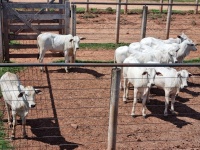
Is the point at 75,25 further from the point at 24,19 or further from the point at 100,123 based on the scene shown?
the point at 100,123

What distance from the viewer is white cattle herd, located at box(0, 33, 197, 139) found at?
8312 millimetres

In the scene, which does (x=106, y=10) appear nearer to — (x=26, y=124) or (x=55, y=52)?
(x=55, y=52)

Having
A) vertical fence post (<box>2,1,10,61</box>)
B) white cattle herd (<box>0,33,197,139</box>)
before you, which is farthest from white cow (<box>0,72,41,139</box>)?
vertical fence post (<box>2,1,10,61</box>)

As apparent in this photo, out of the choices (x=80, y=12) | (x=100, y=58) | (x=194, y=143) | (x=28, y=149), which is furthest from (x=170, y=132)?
(x=80, y=12)

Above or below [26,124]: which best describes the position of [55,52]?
above

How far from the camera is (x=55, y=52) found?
13.8 meters

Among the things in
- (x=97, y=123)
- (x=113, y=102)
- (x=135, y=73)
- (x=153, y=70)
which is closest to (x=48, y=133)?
(x=97, y=123)

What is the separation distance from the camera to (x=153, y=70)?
9.55m

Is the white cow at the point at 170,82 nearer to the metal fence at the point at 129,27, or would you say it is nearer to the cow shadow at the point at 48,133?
the cow shadow at the point at 48,133

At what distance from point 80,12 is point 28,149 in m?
16.4

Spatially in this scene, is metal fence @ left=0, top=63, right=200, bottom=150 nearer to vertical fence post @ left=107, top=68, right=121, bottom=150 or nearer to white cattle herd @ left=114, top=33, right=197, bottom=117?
vertical fence post @ left=107, top=68, right=121, bottom=150

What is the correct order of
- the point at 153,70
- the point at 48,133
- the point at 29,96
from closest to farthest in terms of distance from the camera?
1. the point at 29,96
2. the point at 48,133
3. the point at 153,70

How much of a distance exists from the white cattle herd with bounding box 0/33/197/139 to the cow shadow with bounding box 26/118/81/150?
39cm

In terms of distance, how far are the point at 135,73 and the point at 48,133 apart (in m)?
2.79
